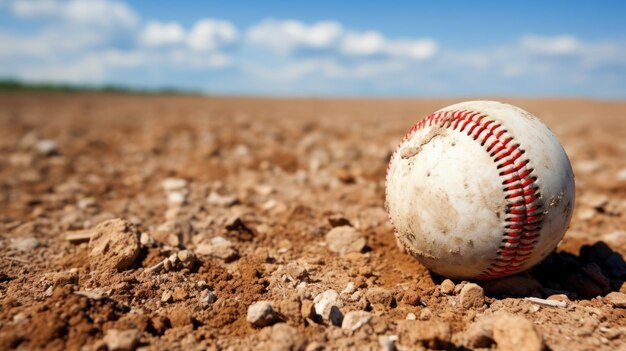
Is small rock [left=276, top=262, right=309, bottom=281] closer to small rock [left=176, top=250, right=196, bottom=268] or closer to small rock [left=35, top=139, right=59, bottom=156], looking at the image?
small rock [left=176, top=250, right=196, bottom=268]

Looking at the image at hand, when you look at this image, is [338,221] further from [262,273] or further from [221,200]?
[221,200]

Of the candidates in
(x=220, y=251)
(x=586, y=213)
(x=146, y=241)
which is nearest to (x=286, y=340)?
(x=220, y=251)

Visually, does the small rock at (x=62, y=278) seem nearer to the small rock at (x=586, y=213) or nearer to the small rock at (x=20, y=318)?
the small rock at (x=20, y=318)

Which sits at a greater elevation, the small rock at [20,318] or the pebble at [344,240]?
the pebble at [344,240]

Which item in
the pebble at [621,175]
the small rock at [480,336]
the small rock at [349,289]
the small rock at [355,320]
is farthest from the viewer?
the pebble at [621,175]

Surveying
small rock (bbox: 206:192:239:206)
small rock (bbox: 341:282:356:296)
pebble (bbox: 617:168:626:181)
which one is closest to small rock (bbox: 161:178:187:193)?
small rock (bbox: 206:192:239:206)

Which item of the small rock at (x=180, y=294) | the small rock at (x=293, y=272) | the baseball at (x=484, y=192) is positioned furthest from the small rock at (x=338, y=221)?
the small rock at (x=180, y=294)
